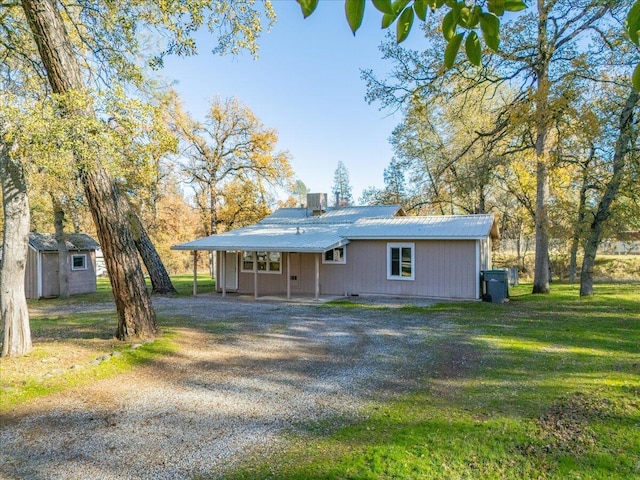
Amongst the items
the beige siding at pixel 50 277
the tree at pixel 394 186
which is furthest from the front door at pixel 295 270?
the tree at pixel 394 186

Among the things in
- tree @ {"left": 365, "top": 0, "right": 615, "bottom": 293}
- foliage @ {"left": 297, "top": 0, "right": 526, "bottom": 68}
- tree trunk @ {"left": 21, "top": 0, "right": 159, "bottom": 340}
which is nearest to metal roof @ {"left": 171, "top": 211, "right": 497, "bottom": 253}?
tree @ {"left": 365, "top": 0, "right": 615, "bottom": 293}

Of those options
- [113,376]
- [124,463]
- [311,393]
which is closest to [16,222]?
[113,376]

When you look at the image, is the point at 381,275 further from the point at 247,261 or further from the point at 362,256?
the point at 247,261

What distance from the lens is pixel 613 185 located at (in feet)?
38.5

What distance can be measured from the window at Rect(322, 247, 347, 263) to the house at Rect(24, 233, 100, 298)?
10.9 metres

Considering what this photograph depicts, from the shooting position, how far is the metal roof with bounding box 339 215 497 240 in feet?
45.1

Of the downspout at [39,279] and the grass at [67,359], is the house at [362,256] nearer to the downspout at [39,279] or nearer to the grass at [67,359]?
the downspout at [39,279]

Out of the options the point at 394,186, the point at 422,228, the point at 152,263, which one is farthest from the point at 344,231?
the point at 394,186

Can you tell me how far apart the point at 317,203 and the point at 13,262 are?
14533 millimetres

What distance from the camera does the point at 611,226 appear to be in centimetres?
1305

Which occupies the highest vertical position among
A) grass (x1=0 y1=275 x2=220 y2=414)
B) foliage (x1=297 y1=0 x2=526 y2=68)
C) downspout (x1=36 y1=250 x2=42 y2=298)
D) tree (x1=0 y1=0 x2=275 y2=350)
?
tree (x1=0 y1=0 x2=275 y2=350)

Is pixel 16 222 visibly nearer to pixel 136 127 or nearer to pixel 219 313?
pixel 136 127

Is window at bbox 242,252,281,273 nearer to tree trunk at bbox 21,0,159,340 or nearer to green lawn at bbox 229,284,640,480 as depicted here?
tree trunk at bbox 21,0,159,340

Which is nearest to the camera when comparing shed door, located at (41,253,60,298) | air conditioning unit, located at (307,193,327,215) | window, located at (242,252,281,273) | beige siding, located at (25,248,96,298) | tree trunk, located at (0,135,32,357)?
tree trunk, located at (0,135,32,357)
